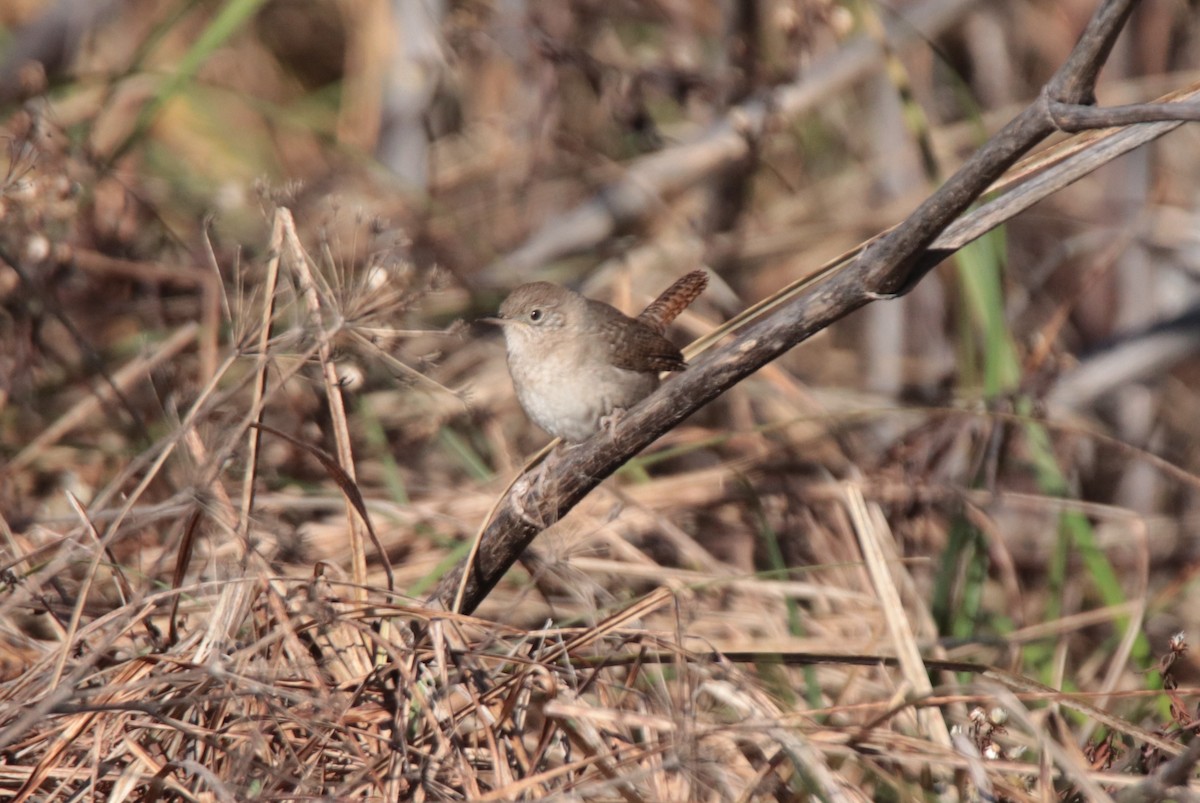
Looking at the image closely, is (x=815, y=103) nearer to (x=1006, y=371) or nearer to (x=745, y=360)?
(x=1006, y=371)

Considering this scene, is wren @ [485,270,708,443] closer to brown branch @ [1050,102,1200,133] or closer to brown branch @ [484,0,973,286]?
brown branch @ [484,0,973,286]

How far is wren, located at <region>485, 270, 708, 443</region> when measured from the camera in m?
2.80

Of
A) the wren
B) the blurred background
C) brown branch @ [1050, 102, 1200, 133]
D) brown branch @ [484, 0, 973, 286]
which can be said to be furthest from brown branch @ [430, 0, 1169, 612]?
brown branch @ [484, 0, 973, 286]

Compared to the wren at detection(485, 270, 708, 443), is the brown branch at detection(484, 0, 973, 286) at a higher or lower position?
higher

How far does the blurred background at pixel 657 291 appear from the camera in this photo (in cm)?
315

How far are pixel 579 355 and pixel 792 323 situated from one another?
3.42 feet

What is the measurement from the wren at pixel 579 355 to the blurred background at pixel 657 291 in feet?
0.76

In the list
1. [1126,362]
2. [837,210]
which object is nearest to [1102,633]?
[1126,362]

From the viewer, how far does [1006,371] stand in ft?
11.4

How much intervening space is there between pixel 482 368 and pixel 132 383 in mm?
1207

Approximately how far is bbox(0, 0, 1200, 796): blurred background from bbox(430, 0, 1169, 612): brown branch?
0.44ft

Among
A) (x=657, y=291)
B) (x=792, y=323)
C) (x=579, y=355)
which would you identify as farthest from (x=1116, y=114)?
(x=657, y=291)

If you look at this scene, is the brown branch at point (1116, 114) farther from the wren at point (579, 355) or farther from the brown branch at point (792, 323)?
the wren at point (579, 355)

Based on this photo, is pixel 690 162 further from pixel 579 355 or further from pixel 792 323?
pixel 792 323
